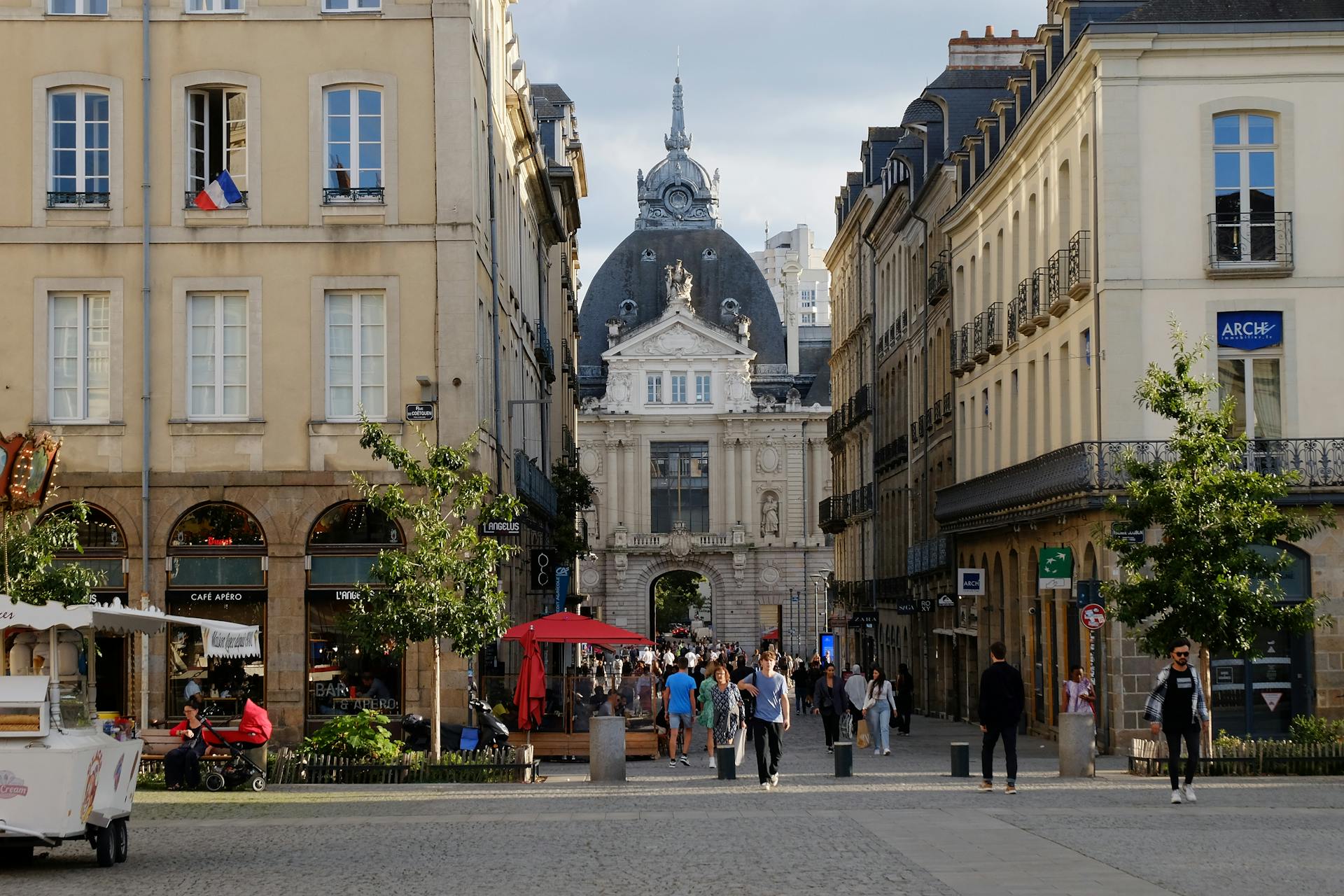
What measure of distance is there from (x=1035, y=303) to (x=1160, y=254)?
208 inches

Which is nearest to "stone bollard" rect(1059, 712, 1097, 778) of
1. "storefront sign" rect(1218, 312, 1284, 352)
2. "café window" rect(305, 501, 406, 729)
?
"storefront sign" rect(1218, 312, 1284, 352)

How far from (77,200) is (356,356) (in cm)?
488

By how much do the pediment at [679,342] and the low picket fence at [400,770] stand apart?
93767mm

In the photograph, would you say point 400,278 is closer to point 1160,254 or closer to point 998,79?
point 1160,254

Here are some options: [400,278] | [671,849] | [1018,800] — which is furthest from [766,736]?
[400,278]

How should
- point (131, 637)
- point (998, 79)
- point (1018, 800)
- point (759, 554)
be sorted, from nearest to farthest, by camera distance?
point (1018, 800), point (131, 637), point (998, 79), point (759, 554)

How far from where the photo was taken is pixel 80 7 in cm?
3219

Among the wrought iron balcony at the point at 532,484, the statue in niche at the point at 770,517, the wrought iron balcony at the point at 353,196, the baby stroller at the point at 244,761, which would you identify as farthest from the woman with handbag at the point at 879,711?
the statue in niche at the point at 770,517

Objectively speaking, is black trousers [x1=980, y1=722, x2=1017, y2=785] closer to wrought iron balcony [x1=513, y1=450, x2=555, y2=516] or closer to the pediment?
wrought iron balcony [x1=513, y1=450, x2=555, y2=516]

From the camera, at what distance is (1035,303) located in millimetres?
37125

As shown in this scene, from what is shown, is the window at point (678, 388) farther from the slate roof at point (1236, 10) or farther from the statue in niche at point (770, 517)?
the slate roof at point (1236, 10)

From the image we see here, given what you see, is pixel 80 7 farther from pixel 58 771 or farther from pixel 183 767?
pixel 58 771

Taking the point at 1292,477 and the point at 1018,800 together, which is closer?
the point at 1018,800

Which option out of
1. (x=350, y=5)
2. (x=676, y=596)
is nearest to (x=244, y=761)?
(x=350, y=5)
